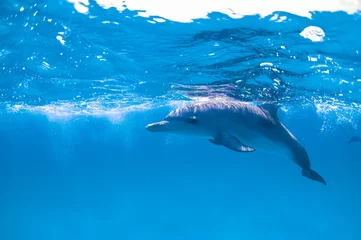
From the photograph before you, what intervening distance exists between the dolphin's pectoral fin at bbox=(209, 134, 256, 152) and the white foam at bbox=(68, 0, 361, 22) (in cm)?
432

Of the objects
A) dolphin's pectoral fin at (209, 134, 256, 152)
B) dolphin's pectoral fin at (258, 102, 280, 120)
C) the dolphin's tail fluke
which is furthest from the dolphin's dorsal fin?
dolphin's pectoral fin at (209, 134, 256, 152)

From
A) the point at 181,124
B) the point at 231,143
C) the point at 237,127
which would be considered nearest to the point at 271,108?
the point at 237,127

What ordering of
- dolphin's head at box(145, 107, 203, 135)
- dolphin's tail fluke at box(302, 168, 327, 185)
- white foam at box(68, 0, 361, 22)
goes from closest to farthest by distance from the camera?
dolphin's head at box(145, 107, 203, 135), dolphin's tail fluke at box(302, 168, 327, 185), white foam at box(68, 0, 361, 22)

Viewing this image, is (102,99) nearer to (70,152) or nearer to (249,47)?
(249,47)

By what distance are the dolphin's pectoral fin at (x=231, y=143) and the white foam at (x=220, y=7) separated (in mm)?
4323

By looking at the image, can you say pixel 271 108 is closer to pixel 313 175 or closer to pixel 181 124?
pixel 313 175

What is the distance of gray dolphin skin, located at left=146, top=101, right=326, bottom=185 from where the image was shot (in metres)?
6.66

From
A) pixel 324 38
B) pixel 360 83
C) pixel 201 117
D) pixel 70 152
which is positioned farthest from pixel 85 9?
pixel 70 152

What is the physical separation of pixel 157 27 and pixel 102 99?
1828cm

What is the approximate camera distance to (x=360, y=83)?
55.7 ft

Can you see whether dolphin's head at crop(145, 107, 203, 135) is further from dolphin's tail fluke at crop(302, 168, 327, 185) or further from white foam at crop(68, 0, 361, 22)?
white foam at crop(68, 0, 361, 22)

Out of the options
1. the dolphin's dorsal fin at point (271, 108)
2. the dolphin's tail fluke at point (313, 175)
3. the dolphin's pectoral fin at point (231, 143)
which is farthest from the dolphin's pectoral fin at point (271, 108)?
the dolphin's pectoral fin at point (231, 143)

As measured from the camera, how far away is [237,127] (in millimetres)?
6926

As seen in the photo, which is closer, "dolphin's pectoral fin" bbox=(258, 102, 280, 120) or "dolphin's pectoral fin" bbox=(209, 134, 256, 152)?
"dolphin's pectoral fin" bbox=(209, 134, 256, 152)
